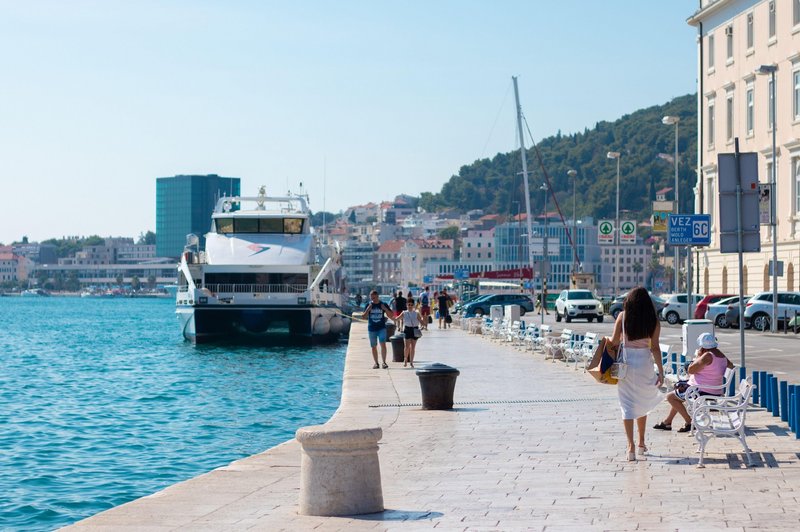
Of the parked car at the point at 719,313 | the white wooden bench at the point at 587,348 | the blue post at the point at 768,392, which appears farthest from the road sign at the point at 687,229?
the parked car at the point at 719,313

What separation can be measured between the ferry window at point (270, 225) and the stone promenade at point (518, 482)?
1491 inches

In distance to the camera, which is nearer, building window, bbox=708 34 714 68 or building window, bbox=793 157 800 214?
building window, bbox=793 157 800 214

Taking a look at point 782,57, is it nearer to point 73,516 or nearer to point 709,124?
point 709,124

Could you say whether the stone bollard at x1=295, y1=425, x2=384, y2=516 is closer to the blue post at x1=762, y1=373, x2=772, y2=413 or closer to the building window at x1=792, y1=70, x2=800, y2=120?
the blue post at x1=762, y1=373, x2=772, y2=413

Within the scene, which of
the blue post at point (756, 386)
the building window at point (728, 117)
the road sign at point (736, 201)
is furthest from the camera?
the building window at point (728, 117)

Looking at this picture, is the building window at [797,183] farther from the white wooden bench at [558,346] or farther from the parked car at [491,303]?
the white wooden bench at [558,346]

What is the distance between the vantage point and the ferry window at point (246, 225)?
55.3 metres

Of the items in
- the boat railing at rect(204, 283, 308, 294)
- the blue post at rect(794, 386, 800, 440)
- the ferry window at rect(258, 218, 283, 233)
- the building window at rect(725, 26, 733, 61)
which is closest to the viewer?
the blue post at rect(794, 386, 800, 440)

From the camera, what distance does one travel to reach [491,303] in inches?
2881

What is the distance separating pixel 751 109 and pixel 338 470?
52.4 m

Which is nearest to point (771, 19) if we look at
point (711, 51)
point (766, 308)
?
point (711, 51)

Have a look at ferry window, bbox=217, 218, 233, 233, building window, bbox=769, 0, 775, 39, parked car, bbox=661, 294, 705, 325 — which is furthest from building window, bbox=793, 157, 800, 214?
ferry window, bbox=217, 218, 233, 233

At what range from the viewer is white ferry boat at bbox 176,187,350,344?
51.6 meters

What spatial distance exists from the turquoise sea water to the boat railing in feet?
7.96
